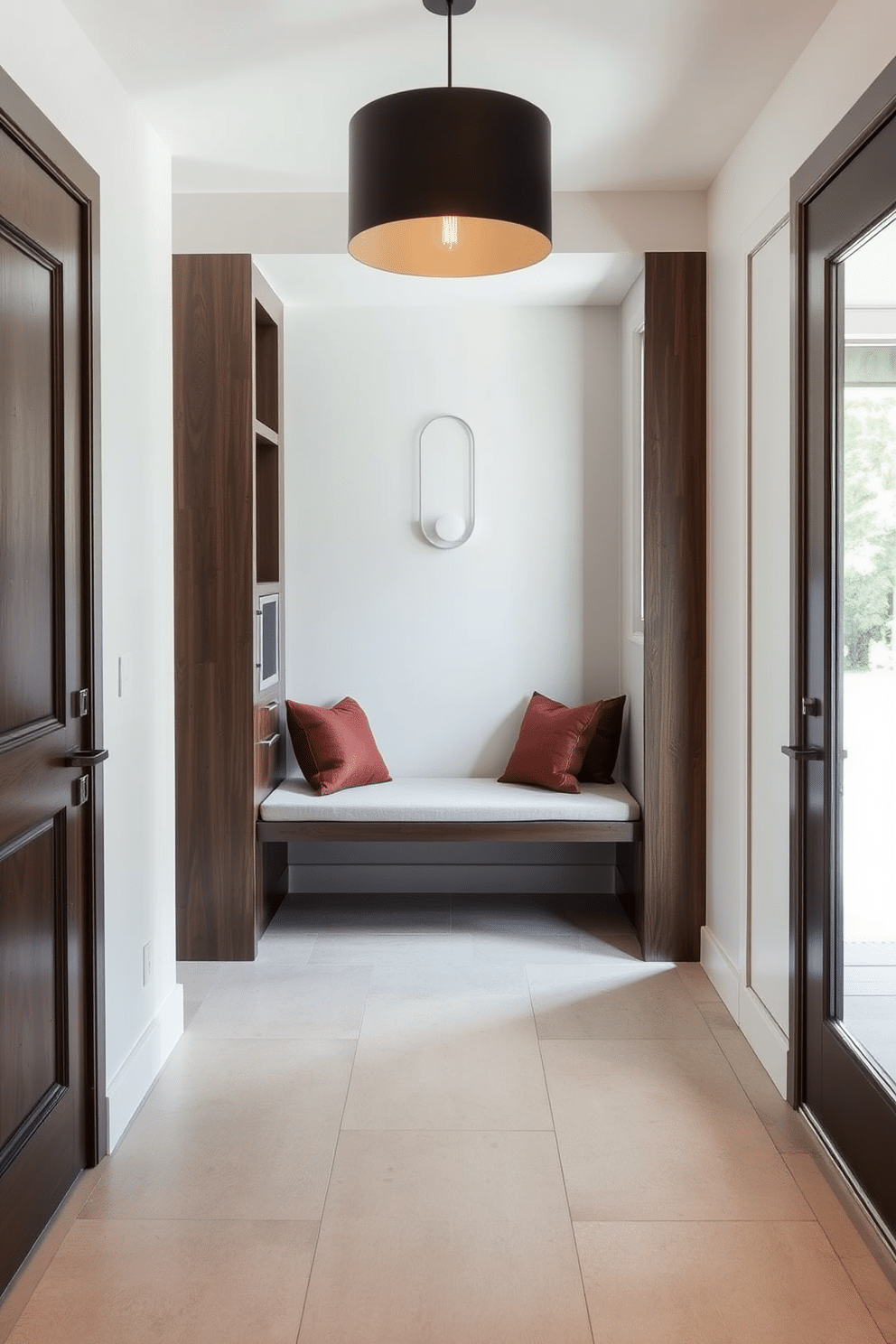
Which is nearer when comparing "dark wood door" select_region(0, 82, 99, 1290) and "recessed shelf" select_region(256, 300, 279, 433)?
"dark wood door" select_region(0, 82, 99, 1290)

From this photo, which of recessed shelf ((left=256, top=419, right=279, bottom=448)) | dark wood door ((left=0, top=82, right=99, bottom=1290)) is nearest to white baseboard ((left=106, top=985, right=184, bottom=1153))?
dark wood door ((left=0, top=82, right=99, bottom=1290))

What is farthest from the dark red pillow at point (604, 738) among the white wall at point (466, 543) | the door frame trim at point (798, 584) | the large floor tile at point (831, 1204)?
the large floor tile at point (831, 1204)

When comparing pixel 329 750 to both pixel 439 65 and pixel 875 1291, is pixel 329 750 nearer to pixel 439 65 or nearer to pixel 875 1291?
pixel 439 65

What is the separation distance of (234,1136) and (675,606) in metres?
2.23

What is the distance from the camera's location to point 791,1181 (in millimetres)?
2434

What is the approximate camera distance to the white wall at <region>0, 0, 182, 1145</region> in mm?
2607

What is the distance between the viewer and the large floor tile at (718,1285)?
1.94 meters

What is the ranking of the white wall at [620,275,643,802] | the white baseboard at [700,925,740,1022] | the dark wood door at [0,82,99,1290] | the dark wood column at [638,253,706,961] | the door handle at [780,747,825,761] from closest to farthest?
the dark wood door at [0,82,99,1290]
the door handle at [780,747,825,761]
the white baseboard at [700,925,740,1022]
the dark wood column at [638,253,706,961]
the white wall at [620,275,643,802]

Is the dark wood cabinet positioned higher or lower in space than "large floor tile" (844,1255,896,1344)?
higher

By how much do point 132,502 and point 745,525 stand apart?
1.74 meters

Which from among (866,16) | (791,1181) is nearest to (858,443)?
(866,16)

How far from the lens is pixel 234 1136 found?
2.65 m

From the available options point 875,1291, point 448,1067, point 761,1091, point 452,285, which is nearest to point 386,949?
point 448,1067

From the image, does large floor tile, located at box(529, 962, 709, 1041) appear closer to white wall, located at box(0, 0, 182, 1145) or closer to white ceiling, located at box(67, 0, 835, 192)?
→ white wall, located at box(0, 0, 182, 1145)
